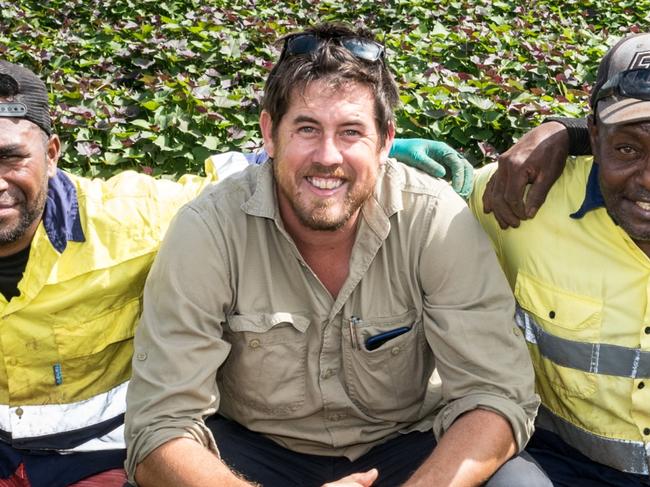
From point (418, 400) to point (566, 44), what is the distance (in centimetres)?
468

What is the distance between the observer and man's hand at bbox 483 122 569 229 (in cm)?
245

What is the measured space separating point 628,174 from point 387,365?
849 mm

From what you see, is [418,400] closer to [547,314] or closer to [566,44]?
[547,314]

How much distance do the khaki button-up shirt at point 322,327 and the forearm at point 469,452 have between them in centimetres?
3

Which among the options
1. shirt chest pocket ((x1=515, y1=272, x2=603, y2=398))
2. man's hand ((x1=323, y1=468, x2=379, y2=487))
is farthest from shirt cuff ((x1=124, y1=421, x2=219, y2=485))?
shirt chest pocket ((x1=515, y1=272, x2=603, y2=398))

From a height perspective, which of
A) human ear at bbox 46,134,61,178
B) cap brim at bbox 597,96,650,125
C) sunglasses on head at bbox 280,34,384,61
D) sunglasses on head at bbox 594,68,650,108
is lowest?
human ear at bbox 46,134,61,178

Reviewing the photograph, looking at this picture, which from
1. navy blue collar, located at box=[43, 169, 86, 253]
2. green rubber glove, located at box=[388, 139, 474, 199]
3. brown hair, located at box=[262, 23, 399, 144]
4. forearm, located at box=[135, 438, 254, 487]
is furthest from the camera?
green rubber glove, located at box=[388, 139, 474, 199]

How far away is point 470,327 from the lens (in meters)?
2.25

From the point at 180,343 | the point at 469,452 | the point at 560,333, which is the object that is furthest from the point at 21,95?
the point at 560,333

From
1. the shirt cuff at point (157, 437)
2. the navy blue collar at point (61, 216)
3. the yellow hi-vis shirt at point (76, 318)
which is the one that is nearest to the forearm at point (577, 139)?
the yellow hi-vis shirt at point (76, 318)

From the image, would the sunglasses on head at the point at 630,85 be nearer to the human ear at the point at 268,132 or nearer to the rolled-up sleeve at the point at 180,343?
the human ear at the point at 268,132

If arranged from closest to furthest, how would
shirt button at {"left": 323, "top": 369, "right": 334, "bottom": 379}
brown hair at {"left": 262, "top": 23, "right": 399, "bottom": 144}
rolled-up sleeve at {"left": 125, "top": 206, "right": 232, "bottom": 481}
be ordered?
rolled-up sleeve at {"left": 125, "top": 206, "right": 232, "bottom": 481}, brown hair at {"left": 262, "top": 23, "right": 399, "bottom": 144}, shirt button at {"left": 323, "top": 369, "right": 334, "bottom": 379}

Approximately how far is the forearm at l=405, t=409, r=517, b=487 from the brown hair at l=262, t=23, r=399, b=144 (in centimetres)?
81

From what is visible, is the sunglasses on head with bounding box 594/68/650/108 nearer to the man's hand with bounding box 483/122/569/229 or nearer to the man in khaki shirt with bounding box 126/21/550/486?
the man's hand with bounding box 483/122/569/229
